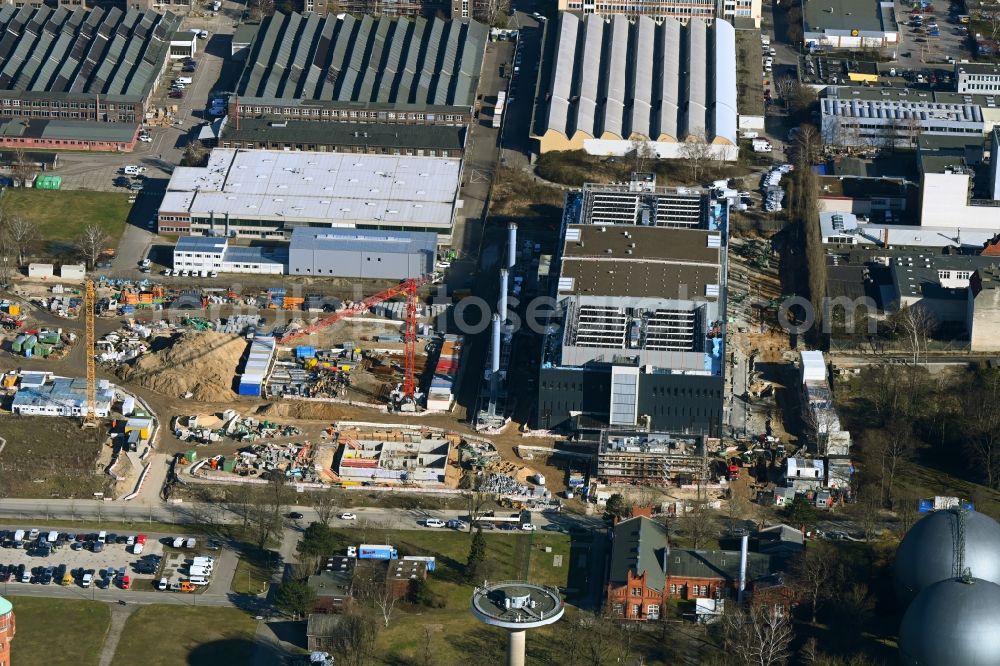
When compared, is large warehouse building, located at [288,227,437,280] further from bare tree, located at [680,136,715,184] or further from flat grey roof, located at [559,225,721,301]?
bare tree, located at [680,136,715,184]

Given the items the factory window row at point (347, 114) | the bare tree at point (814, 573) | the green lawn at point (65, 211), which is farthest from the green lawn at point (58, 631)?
the factory window row at point (347, 114)

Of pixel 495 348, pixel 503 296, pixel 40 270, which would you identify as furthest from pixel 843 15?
pixel 40 270

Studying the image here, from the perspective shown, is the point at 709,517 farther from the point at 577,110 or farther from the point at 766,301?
the point at 577,110

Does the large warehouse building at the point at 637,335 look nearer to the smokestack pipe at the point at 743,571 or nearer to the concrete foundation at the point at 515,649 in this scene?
the smokestack pipe at the point at 743,571

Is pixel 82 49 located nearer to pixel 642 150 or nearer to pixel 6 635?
pixel 642 150

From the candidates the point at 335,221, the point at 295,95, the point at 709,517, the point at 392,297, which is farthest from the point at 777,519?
the point at 295,95

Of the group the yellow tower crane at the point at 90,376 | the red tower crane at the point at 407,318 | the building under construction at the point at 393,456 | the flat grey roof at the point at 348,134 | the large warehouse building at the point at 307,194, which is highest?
the flat grey roof at the point at 348,134
